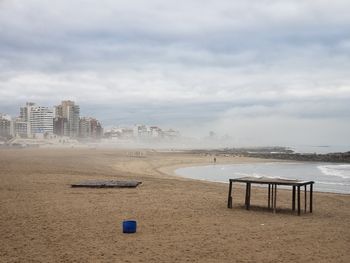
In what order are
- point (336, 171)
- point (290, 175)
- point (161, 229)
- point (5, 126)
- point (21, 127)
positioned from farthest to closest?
point (21, 127)
point (5, 126)
point (336, 171)
point (290, 175)
point (161, 229)

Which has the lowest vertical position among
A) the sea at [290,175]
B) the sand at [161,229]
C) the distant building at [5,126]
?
the sea at [290,175]

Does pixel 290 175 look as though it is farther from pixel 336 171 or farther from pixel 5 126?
pixel 5 126

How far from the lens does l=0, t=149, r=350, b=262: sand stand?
787 cm

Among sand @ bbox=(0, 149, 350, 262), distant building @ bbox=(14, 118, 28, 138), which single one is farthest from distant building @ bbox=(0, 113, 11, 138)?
sand @ bbox=(0, 149, 350, 262)

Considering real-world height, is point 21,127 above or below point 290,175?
above

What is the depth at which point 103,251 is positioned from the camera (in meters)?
→ 7.98

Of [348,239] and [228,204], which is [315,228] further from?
[228,204]

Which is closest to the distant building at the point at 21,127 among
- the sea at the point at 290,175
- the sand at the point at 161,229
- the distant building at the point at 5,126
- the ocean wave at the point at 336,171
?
the distant building at the point at 5,126

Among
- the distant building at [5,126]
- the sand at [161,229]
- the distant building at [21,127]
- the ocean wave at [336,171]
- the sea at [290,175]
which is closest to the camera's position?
the sand at [161,229]

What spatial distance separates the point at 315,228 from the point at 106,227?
17.1 ft

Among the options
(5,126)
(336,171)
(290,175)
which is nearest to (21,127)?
(5,126)

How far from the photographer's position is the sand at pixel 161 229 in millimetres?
7867

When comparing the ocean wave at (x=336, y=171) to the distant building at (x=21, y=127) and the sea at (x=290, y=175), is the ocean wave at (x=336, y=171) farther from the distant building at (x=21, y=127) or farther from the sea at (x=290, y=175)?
the distant building at (x=21, y=127)

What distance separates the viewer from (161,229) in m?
10.2
